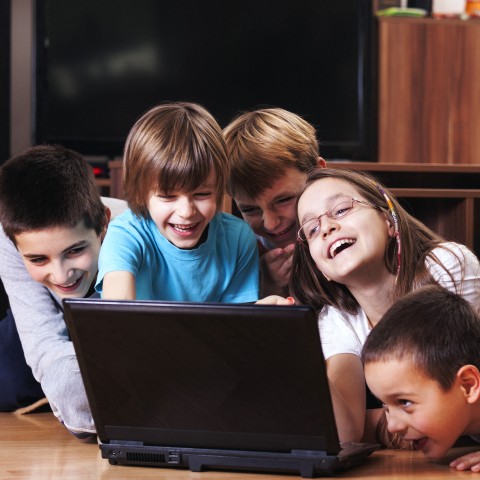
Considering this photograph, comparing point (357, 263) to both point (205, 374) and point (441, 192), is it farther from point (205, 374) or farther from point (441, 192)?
point (441, 192)

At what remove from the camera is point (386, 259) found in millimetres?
1530

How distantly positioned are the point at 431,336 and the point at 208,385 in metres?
0.29

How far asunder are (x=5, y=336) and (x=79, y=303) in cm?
88

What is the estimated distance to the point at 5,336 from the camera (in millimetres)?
1908

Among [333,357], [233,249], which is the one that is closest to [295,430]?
[333,357]

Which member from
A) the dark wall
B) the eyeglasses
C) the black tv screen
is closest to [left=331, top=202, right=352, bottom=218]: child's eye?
the eyeglasses

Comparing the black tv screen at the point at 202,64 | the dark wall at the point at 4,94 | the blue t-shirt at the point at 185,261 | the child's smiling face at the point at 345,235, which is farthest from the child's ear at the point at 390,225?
the dark wall at the point at 4,94

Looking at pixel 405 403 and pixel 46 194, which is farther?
pixel 46 194

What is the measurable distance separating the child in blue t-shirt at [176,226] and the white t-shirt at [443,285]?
0.20m

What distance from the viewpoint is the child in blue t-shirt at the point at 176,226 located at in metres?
1.52

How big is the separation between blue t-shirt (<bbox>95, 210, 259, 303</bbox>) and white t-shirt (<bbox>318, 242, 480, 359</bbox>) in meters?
0.20

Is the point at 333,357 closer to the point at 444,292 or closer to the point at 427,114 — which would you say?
the point at 444,292

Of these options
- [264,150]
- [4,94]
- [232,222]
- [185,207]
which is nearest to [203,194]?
[185,207]

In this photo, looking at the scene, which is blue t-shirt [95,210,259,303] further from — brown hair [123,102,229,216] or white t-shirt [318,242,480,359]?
white t-shirt [318,242,480,359]
